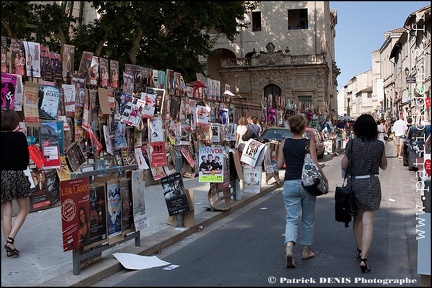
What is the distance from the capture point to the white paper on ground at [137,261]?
6320mm

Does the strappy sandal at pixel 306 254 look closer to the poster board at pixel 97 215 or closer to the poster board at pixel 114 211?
the poster board at pixel 114 211

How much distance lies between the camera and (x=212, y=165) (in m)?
9.83

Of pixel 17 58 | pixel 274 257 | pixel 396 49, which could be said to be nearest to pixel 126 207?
pixel 274 257

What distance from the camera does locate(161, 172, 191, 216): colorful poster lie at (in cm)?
833

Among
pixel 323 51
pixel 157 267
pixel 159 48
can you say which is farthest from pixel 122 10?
pixel 323 51

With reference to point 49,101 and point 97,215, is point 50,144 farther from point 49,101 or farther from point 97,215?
point 97,215

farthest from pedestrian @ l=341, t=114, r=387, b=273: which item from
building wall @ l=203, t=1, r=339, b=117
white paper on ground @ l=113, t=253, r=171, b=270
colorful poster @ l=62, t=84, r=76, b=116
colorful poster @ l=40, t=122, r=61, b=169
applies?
building wall @ l=203, t=1, r=339, b=117

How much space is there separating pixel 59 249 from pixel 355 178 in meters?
3.99

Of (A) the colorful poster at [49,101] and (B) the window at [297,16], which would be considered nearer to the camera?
(A) the colorful poster at [49,101]

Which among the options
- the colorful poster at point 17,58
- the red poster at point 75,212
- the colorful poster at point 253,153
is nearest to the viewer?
the red poster at point 75,212

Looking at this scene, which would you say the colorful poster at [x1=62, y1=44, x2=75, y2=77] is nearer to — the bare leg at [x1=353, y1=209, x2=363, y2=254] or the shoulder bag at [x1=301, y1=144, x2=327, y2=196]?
the shoulder bag at [x1=301, y1=144, x2=327, y2=196]

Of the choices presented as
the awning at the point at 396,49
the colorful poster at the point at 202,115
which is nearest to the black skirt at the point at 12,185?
the colorful poster at the point at 202,115

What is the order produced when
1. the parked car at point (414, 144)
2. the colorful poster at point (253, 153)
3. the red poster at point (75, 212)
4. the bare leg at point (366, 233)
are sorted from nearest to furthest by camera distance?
1. the red poster at point (75, 212)
2. the bare leg at point (366, 233)
3. the colorful poster at point (253, 153)
4. the parked car at point (414, 144)

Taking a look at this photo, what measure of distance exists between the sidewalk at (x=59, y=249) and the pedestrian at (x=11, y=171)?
1.06 ft
